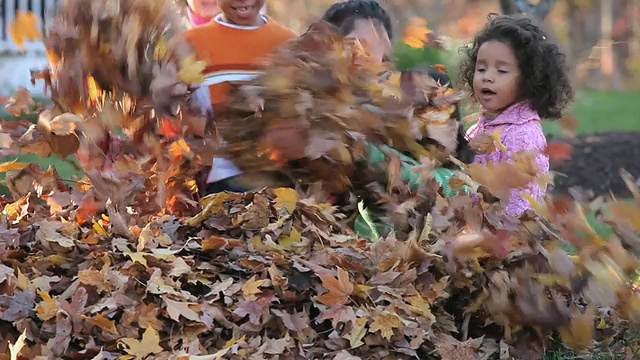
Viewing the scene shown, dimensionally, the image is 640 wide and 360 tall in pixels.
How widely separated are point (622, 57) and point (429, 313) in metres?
31.1

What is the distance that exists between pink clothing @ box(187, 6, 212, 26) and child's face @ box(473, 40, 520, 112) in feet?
4.66

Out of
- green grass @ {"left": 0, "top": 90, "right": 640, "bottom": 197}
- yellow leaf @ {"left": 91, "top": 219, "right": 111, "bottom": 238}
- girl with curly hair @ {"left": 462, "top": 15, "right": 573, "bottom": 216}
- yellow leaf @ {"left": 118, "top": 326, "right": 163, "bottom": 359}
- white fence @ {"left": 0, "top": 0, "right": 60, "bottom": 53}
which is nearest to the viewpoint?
yellow leaf @ {"left": 118, "top": 326, "right": 163, "bottom": 359}

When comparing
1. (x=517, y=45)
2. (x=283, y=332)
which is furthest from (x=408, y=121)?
(x=517, y=45)

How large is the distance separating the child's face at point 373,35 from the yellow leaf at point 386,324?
1.88 metres

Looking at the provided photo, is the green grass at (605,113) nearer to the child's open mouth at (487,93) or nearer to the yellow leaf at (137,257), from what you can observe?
the child's open mouth at (487,93)

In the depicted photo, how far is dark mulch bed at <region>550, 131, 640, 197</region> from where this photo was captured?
8.24 meters

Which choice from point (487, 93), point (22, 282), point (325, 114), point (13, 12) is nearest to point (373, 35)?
point (487, 93)

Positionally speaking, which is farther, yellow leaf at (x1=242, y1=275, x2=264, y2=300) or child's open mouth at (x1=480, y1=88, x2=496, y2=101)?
child's open mouth at (x1=480, y1=88, x2=496, y2=101)

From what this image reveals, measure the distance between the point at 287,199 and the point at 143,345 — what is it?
74 cm

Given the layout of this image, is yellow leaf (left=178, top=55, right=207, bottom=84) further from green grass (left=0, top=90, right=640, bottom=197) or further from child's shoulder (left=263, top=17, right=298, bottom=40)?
green grass (left=0, top=90, right=640, bottom=197)

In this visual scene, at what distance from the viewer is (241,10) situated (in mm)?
3689

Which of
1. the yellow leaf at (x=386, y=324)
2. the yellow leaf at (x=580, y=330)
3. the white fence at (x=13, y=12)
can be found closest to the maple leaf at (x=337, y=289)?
the yellow leaf at (x=386, y=324)

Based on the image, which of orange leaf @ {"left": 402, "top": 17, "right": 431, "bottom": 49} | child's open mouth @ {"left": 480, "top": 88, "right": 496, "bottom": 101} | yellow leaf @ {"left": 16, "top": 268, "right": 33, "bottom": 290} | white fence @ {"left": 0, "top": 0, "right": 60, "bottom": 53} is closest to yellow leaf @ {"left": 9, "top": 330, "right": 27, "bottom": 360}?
yellow leaf @ {"left": 16, "top": 268, "right": 33, "bottom": 290}

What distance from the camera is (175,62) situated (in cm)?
320
